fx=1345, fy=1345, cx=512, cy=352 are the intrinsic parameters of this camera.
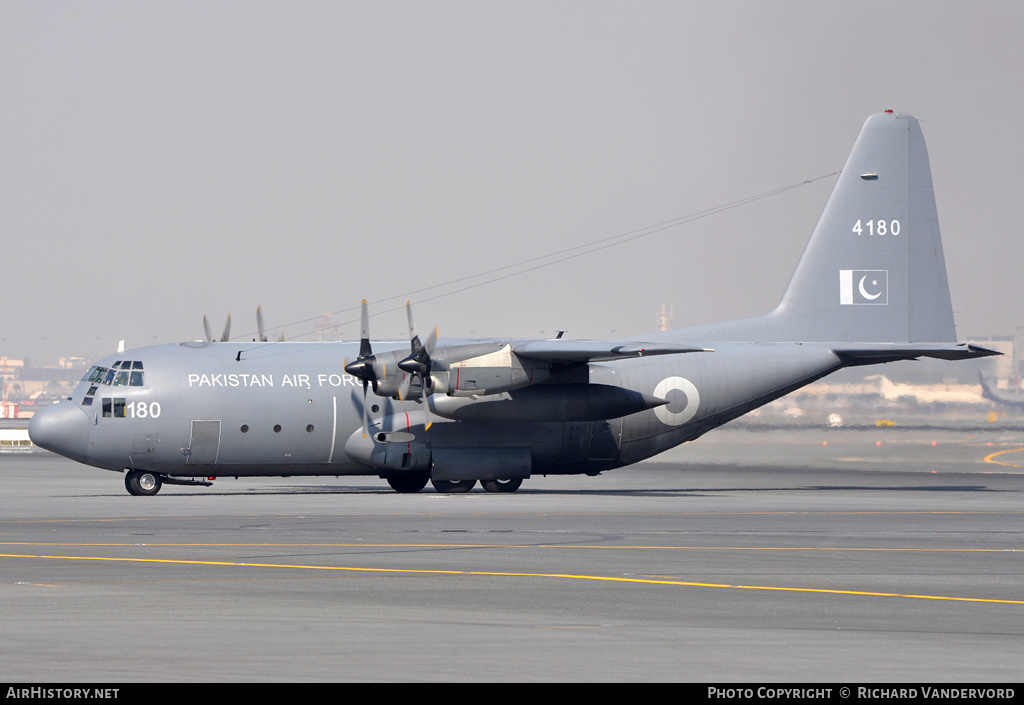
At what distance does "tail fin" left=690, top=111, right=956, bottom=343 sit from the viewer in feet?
128

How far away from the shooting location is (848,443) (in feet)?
159

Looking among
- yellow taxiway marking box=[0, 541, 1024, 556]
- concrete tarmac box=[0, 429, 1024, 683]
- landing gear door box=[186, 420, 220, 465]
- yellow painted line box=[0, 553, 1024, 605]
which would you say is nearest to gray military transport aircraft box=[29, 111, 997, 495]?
landing gear door box=[186, 420, 220, 465]

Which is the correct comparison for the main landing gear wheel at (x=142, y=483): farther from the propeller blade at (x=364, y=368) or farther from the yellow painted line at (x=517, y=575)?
the yellow painted line at (x=517, y=575)

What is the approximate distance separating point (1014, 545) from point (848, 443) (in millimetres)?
27638

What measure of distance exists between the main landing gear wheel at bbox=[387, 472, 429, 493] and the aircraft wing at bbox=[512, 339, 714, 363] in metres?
4.78

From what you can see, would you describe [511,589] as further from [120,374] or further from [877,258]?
[877,258]

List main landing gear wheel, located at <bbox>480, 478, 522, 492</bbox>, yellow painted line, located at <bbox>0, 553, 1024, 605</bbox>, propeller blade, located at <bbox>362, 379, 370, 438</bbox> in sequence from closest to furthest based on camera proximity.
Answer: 1. yellow painted line, located at <bbox>0, 553, 1024, 605</bbox>
2. propeller blade, located at <bbox>362, 379, 370, 438</bbox>
3. main landing gear wheel, located at <bbox>480, 478, 522, 492</bbox>

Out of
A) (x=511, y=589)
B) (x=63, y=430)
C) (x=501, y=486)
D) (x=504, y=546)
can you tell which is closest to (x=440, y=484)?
(x=501, y=486)

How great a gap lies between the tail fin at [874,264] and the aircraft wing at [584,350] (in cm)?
582

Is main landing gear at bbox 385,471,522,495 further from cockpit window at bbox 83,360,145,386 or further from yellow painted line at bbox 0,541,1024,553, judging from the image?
yellow painted line at bbox 0,541,1024,553

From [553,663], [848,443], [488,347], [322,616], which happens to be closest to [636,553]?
[322,616]

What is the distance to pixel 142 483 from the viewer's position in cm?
3459

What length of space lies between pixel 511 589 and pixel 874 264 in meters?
26.5
